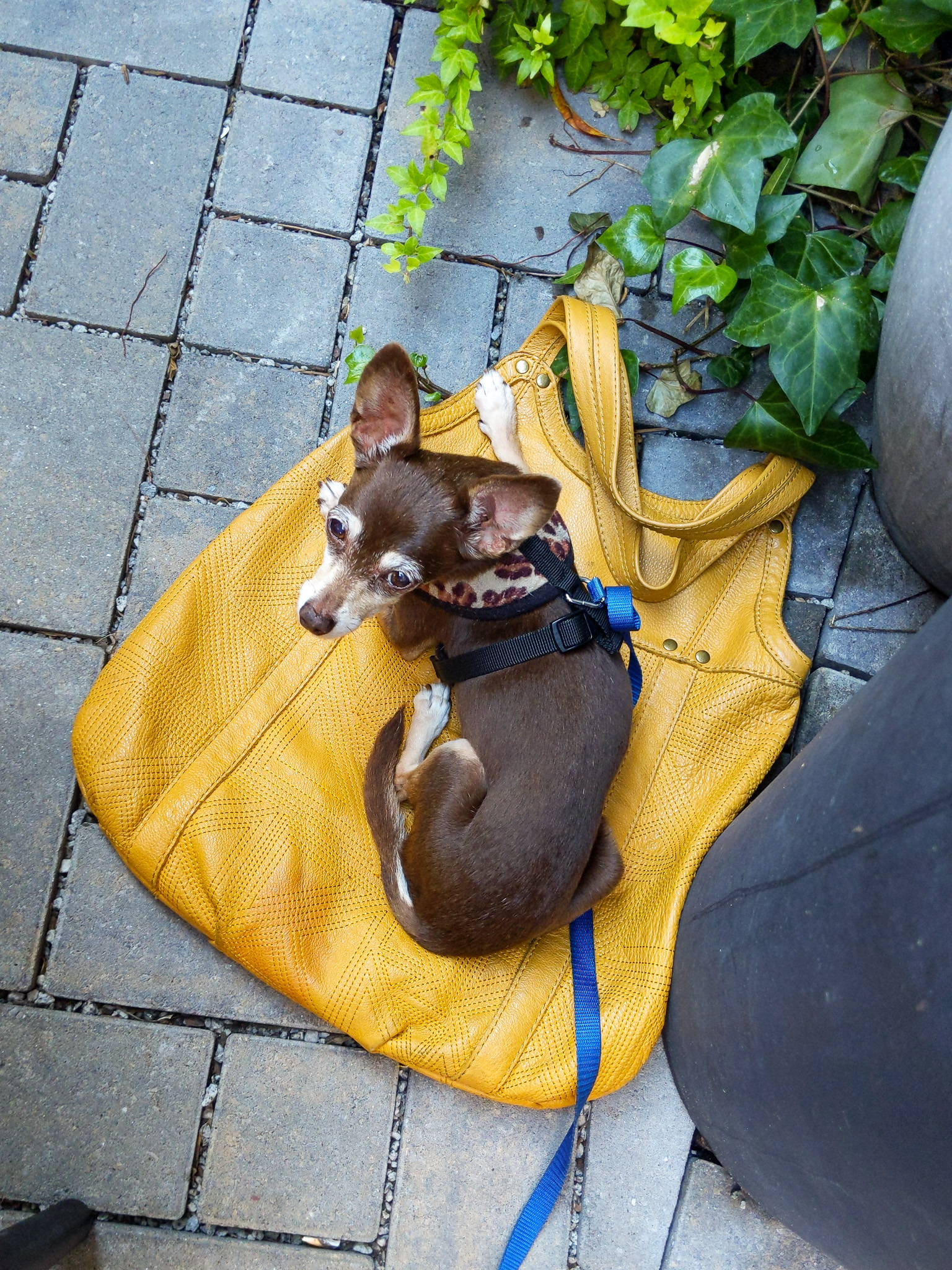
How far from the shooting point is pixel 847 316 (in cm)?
276

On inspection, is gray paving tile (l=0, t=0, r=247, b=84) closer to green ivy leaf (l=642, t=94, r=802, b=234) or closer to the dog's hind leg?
green ivy leaf (l=642, t=94, r=802, b=234)

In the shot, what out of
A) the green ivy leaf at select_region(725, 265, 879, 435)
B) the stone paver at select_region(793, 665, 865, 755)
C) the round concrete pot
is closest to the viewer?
the round concrete pot

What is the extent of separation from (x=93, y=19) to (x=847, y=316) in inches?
107

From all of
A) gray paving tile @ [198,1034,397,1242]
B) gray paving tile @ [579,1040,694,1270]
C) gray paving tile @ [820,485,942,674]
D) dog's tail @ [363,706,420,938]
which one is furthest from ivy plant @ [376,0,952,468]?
gray paving tile @ [198,1034,397,1242]

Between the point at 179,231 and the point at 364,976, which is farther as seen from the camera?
the point at 179,231

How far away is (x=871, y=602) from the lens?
3.17 meters

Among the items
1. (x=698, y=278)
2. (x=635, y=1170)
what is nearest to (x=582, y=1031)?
(x=635, y=1170)

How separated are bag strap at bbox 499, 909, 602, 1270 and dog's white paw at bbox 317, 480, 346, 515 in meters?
1.44

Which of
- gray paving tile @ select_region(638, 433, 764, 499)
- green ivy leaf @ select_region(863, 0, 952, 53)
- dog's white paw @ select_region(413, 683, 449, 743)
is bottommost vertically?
dog's white paw @ select_region(413, 683, 449, 743)

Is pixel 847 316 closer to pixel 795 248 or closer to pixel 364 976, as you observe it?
pixel 795 248

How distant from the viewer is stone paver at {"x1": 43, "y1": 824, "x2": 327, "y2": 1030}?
114 inches

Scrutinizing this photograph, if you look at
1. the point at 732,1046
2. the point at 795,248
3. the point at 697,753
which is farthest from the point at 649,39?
the point at 732,1046

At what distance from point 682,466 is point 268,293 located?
1531 millimetres

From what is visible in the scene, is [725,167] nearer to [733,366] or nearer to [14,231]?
[733,366]
